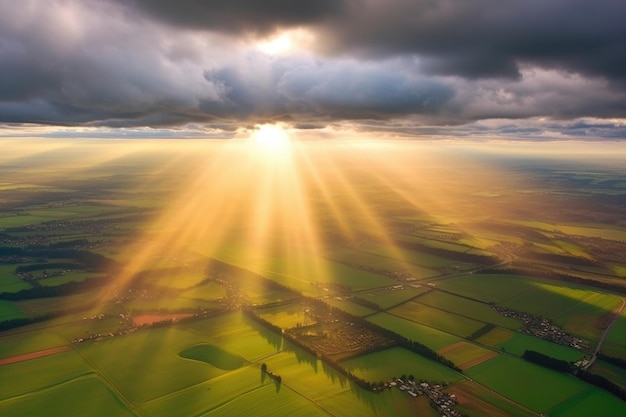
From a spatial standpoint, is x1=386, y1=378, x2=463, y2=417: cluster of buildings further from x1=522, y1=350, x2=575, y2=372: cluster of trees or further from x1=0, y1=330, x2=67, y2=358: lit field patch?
x1=0, y1=330, x2=67, y2=358: lit field patch

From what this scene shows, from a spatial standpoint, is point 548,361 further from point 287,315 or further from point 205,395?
point 205,395

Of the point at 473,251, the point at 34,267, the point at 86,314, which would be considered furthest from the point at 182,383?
the point at 473,251

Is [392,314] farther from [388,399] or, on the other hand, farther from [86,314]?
[86,314]

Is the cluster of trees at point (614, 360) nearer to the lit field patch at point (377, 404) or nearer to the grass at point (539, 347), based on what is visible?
the grass at point (539, 347)

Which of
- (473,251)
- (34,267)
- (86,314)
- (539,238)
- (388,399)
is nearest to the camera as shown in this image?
(388,399)

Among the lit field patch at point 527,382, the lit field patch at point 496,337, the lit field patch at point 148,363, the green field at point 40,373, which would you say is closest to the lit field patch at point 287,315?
the lit field patch at point 148,363

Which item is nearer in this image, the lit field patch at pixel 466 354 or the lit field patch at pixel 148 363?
the lit field patch at pixel 148 363
